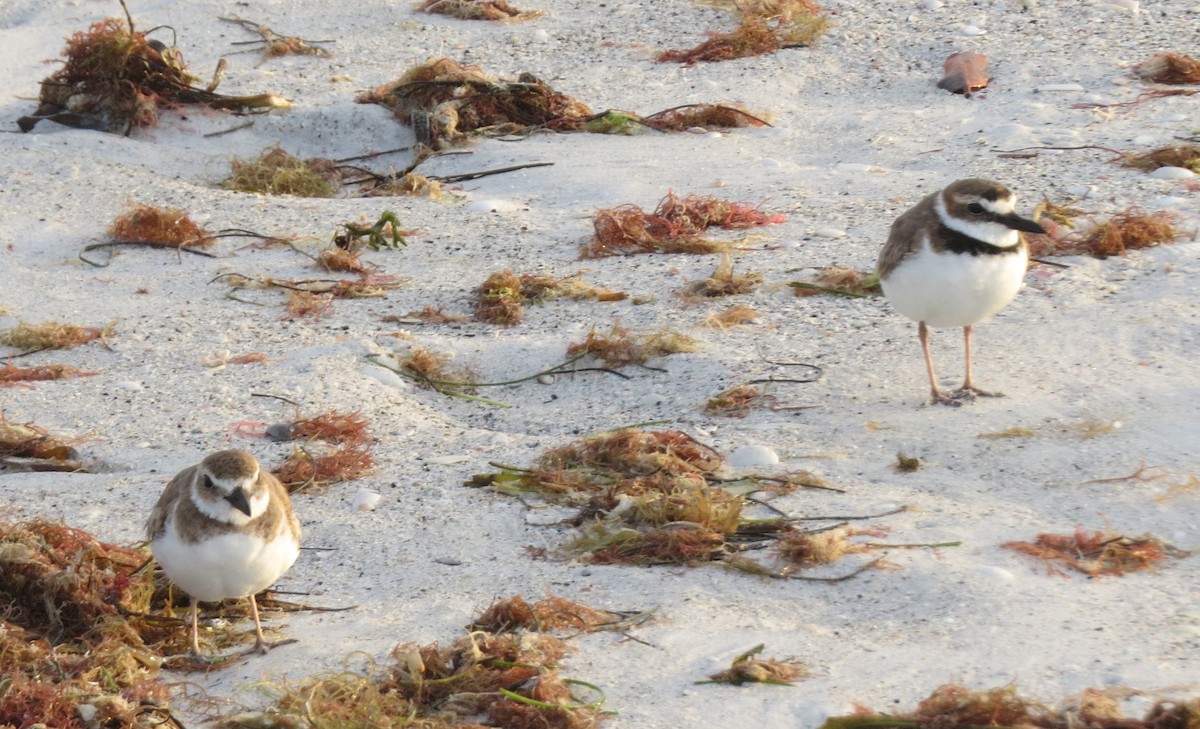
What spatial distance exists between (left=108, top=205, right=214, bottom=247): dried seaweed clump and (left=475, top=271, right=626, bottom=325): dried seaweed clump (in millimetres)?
1906

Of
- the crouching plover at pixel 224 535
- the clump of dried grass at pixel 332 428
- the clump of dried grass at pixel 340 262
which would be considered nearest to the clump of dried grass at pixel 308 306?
the clump of dried grass at pixel 340 262

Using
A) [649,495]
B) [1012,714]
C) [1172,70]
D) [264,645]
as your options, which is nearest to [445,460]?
[649,495]

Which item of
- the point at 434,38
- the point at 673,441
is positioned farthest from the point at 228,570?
the point at 434,38

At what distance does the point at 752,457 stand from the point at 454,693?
1938mm

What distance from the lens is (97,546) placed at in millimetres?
5035

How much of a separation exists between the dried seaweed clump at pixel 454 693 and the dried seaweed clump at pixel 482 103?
232 inches

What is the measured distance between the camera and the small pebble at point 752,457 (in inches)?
227

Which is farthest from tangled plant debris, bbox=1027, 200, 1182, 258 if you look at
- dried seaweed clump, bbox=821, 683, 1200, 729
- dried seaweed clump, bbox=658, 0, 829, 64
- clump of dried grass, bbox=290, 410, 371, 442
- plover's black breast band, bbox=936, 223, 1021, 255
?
dried seaweed clump, bbox=821, 683, 1200, 729

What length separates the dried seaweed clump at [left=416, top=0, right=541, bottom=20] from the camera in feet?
37.7

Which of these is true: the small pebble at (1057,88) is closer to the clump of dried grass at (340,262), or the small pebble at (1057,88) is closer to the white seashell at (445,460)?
the clump of dried grass at (340,262)

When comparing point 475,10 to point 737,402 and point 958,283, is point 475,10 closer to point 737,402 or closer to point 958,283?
point 737,402

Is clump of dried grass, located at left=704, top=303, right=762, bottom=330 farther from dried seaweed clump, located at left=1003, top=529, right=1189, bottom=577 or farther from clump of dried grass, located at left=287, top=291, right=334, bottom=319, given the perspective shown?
dried seaweed clump, located at left=1003, top=529, right=1189, bottom=577

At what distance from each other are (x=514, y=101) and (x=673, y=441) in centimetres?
470

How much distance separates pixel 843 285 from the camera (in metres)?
7.42
